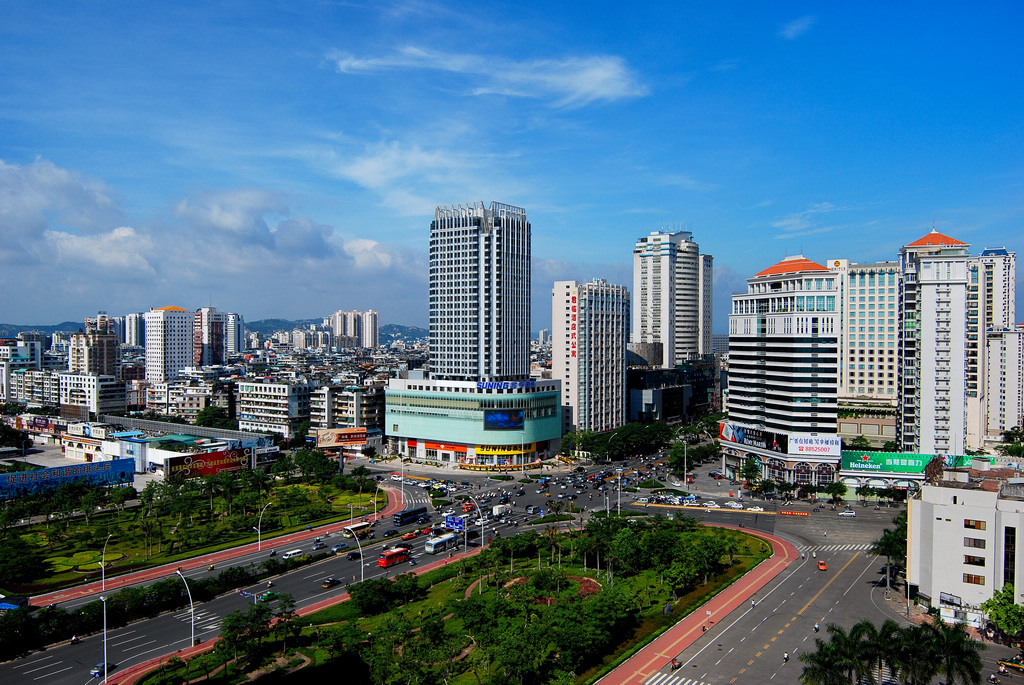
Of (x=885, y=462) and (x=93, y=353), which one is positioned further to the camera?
(x=93, y=353)

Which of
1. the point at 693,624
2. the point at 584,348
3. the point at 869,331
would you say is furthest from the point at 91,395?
the point at 869,331

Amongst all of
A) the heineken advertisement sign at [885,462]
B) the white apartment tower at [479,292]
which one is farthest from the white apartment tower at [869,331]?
the white apartment tower at [479,292]

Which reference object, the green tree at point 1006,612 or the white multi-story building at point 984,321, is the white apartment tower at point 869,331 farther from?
the green tree at point 1006,612

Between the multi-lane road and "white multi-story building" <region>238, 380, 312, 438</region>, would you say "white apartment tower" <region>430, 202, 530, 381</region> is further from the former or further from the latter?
the multi-lane road

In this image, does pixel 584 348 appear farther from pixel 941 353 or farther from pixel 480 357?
pixel 941 353

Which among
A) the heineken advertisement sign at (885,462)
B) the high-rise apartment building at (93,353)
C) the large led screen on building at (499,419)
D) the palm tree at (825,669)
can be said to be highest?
the high-rise apartment building at (93,353)

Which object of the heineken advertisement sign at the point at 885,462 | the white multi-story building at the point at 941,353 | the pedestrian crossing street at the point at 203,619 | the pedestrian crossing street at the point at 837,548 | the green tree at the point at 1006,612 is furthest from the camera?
the white multi-story building at the point at 941,353

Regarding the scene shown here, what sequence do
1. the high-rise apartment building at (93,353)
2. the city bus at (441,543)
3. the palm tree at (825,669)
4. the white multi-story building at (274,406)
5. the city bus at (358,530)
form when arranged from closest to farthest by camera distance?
the palm tree at (825,669), the city bus at (441,543), the city bus at (358,530), the white multi-story building at (274,406), the high-rise apartment building at (93,353)
